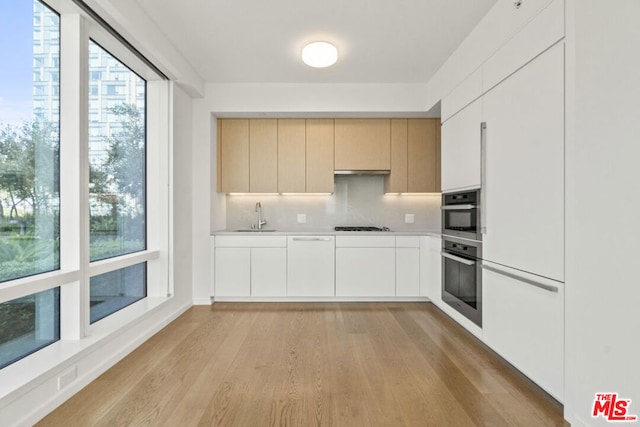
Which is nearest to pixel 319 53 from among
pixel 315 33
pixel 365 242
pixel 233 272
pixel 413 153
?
pixel 315 33

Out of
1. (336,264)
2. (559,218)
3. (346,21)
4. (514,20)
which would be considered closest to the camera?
(559,218)

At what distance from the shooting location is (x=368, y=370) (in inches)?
92.6

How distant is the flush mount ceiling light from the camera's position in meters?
3.04

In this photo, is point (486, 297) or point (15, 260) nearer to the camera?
point (15, 260)

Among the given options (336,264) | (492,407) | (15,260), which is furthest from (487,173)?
(15,260)

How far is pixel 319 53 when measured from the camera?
3070 mm

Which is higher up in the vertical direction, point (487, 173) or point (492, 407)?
point (487, 173)

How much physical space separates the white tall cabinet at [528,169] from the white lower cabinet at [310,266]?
191cm

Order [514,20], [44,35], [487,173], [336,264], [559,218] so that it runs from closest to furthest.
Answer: [559,218], [44,35], [514,20], [487,173], [336,264]

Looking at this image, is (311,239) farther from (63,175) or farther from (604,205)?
(604,205)

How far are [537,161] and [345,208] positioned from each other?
2.90 meters

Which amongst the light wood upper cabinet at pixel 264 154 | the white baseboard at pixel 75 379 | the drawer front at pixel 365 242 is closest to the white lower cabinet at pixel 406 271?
the drawer front at pixel 365 242

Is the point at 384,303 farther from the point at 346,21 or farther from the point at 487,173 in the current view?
the point at 346,21

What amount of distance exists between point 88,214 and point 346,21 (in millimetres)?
2393
